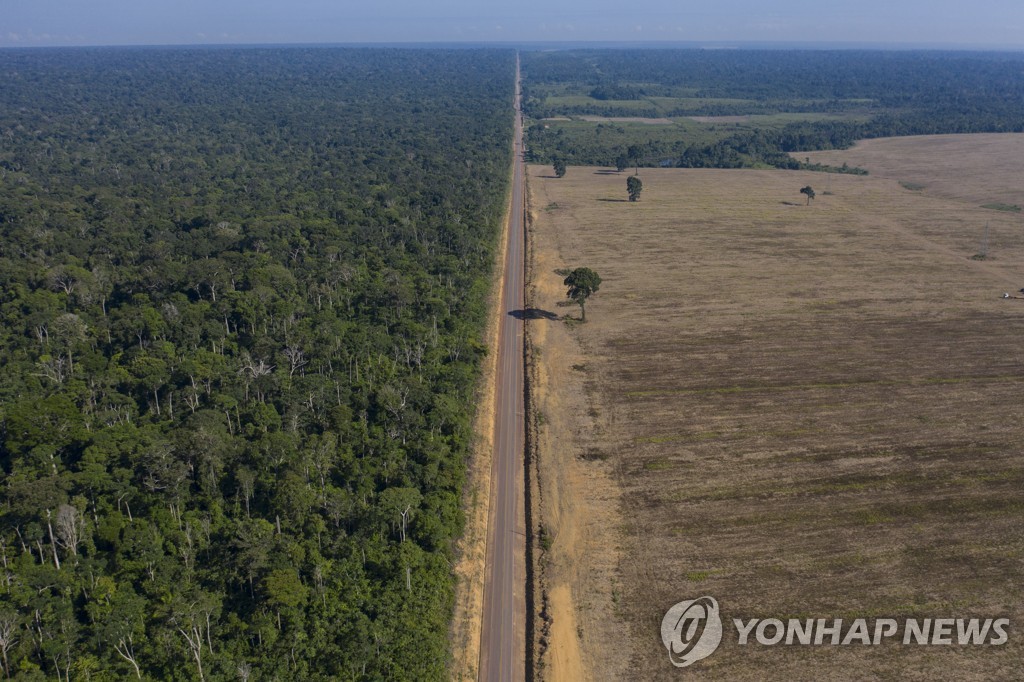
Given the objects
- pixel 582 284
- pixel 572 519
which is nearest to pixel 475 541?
pixel 572 519

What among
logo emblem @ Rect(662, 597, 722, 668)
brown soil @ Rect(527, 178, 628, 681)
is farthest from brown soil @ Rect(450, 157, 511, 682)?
logo emblem @ Rect(662, 597, 722, 668)

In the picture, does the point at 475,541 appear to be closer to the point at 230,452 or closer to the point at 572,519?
the point at 572,519

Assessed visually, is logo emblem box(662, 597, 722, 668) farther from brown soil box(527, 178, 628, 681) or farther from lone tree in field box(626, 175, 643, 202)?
lone tree in field box(626, 175, 643, 202)

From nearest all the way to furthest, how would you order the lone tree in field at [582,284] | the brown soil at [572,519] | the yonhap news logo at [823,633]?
the yonhap news logo at [823,633], the brown soil at [572,519], the lone tree in field at [582,284]

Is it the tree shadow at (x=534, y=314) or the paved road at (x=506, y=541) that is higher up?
the tree shadow at (x=534, y=314)

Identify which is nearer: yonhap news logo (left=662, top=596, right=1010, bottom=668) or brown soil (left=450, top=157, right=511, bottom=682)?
yonhap news logo (left=662, top=596, right=1010, bottom=668)

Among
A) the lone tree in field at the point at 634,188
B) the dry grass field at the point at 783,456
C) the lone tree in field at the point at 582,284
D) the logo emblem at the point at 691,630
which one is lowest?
Result: the logo emblem at the point at 691,630

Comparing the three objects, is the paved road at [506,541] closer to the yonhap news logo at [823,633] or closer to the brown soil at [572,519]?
the brown soil at [572,519]

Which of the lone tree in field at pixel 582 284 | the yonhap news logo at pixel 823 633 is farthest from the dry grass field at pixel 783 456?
the lone tree in field at pixel 582 284
